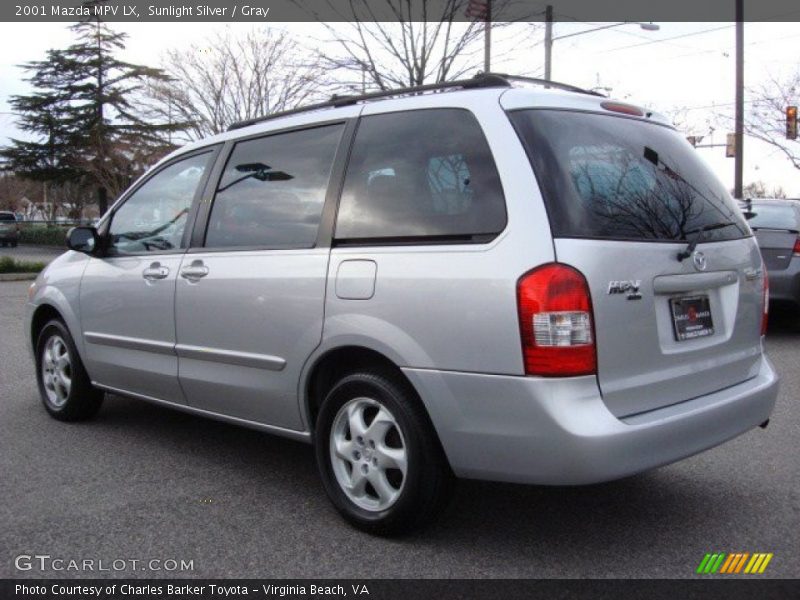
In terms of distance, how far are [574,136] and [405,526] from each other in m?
1.74

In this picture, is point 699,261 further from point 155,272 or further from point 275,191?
point 155,272

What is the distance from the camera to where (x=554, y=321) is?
9.36 feet

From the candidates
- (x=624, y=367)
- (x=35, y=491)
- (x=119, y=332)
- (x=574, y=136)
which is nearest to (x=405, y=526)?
(x=624, y=367)

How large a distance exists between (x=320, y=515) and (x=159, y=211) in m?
2.16

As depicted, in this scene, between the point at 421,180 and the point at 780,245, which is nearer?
the point at 421,180

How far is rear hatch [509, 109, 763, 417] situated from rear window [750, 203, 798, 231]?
236 inches

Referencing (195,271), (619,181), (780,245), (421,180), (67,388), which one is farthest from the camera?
(780,245)

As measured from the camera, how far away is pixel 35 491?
158 inches

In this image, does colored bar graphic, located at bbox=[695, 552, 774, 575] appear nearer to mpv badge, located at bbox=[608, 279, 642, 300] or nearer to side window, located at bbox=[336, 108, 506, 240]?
mpv badge, located at bbox=[608, 279, 642, 300]

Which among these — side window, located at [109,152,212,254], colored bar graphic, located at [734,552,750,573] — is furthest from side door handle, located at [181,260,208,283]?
colored bar graphic, located at [734,552,750,573]

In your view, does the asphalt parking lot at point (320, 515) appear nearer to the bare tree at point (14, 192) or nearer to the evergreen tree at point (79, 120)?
the evergreen tree at point (79, 120)

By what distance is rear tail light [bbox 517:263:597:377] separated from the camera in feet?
9.36

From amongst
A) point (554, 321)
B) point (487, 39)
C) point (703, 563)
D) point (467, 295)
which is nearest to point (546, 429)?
point (554, 321)

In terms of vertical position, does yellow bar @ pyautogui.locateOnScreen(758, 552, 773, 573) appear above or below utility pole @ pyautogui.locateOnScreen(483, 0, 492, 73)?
below
